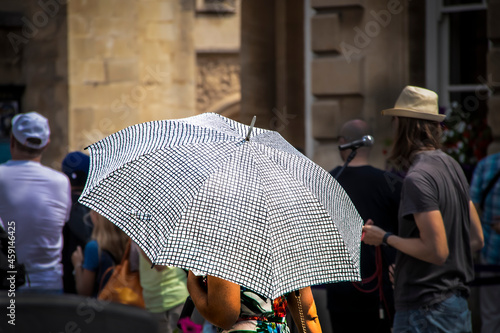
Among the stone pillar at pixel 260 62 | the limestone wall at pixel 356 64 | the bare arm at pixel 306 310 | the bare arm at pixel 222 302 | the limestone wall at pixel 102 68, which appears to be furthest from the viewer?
the limestone wall at pixel 102 68

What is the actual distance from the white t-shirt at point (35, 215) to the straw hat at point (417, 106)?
230 cm

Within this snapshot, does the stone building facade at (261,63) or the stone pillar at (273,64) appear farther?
the stone pillar at (273,64)

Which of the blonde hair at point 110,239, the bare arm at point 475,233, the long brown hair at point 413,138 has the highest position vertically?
the long brown hair at point 413,138

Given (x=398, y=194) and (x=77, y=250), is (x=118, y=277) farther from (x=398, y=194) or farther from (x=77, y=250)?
(x=398, y=194)

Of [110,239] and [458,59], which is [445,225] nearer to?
[110,239]

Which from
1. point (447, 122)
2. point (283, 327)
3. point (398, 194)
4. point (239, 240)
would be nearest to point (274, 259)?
point (239, 240)

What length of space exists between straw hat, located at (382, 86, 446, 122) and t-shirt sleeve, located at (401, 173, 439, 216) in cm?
44

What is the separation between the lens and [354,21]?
774cm

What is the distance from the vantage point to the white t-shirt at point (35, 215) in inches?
211

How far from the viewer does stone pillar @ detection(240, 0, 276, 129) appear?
10.8 metres

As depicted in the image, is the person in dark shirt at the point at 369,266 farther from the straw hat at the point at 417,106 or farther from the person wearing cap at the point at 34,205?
the person wearing cap at the point at 34,205

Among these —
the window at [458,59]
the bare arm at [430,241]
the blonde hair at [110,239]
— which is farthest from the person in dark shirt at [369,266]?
the window at [458,59]

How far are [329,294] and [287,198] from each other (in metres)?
2.37

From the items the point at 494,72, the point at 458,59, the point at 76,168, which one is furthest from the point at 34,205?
the point at 458,59
